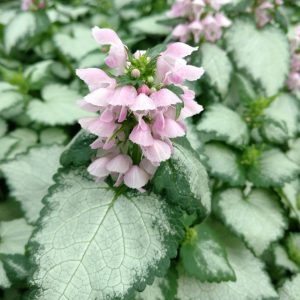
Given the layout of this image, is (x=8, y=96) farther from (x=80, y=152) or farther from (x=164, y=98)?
(x=164, y=98)

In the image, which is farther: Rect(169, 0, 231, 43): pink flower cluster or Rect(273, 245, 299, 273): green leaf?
Rect(169, 0, 231, 43): pink flower cluster

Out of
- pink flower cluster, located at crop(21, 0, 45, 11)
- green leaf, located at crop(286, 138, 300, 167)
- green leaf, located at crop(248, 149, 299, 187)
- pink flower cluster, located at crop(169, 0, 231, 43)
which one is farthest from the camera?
pink flower cluster, located at crop(21, 0, 45, 11)

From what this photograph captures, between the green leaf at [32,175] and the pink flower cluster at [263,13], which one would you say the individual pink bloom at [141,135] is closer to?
the green leaf at [32,175]

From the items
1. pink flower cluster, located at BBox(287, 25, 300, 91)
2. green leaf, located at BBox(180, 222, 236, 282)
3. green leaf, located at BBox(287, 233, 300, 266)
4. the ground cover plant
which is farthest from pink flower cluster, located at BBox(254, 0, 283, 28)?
green leaf, located at BBox(180, 222, 236, 282)

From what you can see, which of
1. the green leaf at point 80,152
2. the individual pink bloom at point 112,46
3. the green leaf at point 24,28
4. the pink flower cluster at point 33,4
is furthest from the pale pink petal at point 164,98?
the pink flower cluster at point 33,4

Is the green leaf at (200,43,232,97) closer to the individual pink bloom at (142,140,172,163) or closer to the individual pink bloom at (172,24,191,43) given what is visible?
the individual pink bloom at (172,24,191,43)

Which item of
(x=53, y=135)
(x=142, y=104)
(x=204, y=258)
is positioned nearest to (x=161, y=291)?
(x=204, y=258)

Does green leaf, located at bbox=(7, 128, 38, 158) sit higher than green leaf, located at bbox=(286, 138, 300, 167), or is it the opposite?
green leaf, located at bbox=(7, 128, 38, 158)

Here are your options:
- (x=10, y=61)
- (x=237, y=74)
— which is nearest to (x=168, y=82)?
(x=237, y=74)
